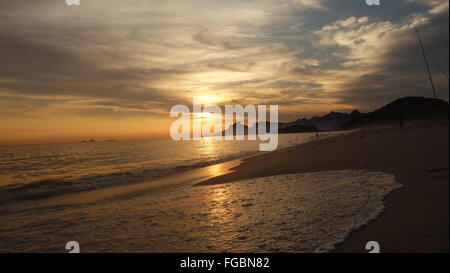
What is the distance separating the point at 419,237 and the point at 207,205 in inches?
283

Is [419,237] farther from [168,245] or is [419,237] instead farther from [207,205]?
Answer: [207,205]

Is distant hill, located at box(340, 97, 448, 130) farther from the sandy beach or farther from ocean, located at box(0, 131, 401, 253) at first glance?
ocean, located at box(0, 131, 401, 253)

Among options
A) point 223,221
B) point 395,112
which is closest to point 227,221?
point 223,221

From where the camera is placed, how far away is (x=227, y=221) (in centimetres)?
821

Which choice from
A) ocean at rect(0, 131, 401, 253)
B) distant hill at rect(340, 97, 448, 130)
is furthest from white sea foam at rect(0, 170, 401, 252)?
distant hill at rect(340, 97, 448, 130)

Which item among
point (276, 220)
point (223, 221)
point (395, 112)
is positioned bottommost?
point (223, 221)

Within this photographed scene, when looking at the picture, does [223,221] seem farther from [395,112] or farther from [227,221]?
[395,112]

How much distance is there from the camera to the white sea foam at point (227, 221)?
6473mm

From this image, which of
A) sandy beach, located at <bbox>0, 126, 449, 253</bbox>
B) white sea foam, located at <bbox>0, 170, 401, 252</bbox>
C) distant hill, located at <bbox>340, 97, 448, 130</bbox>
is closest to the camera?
sandy beach, located at <bbox>0, 126, 449, 253</bbox>

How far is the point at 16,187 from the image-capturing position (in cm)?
2334

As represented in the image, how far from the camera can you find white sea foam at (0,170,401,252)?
6473 millimetres

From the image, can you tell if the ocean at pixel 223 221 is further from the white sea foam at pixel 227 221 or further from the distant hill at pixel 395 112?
the distant hill at pixel 395 112
